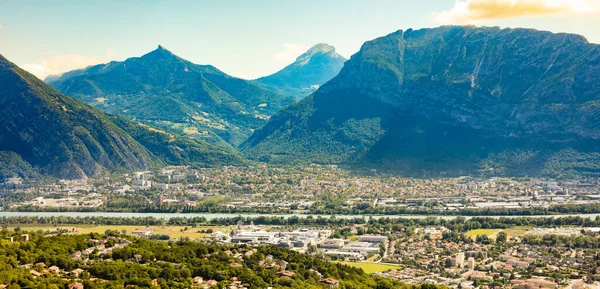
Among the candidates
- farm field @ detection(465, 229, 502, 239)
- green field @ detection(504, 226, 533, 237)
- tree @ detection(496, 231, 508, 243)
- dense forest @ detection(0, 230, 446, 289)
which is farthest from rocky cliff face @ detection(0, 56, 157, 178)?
dense forest @ detection(0, 230, 446, 289)

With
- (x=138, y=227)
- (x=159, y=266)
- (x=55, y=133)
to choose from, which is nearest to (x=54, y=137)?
(x=55, y=133)

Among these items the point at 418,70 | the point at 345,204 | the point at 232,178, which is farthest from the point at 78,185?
the point at 418,70

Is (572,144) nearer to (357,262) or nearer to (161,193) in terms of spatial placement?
(161,193)

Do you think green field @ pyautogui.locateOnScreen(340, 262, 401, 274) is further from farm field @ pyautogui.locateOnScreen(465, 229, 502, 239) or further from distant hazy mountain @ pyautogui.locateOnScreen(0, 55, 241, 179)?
distant hazy mountain @ pyautogui.locateOnScreen(0, 55, 241, 179)

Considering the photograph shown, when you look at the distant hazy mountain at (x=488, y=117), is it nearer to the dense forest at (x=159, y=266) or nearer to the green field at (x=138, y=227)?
the green field at (x=138, y=227)

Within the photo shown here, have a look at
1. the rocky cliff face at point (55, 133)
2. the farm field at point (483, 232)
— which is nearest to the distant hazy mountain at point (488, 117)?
the rocky cliff face at point (55, 133)

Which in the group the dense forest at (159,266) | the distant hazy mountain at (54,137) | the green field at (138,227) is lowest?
the green field at (138,227)
